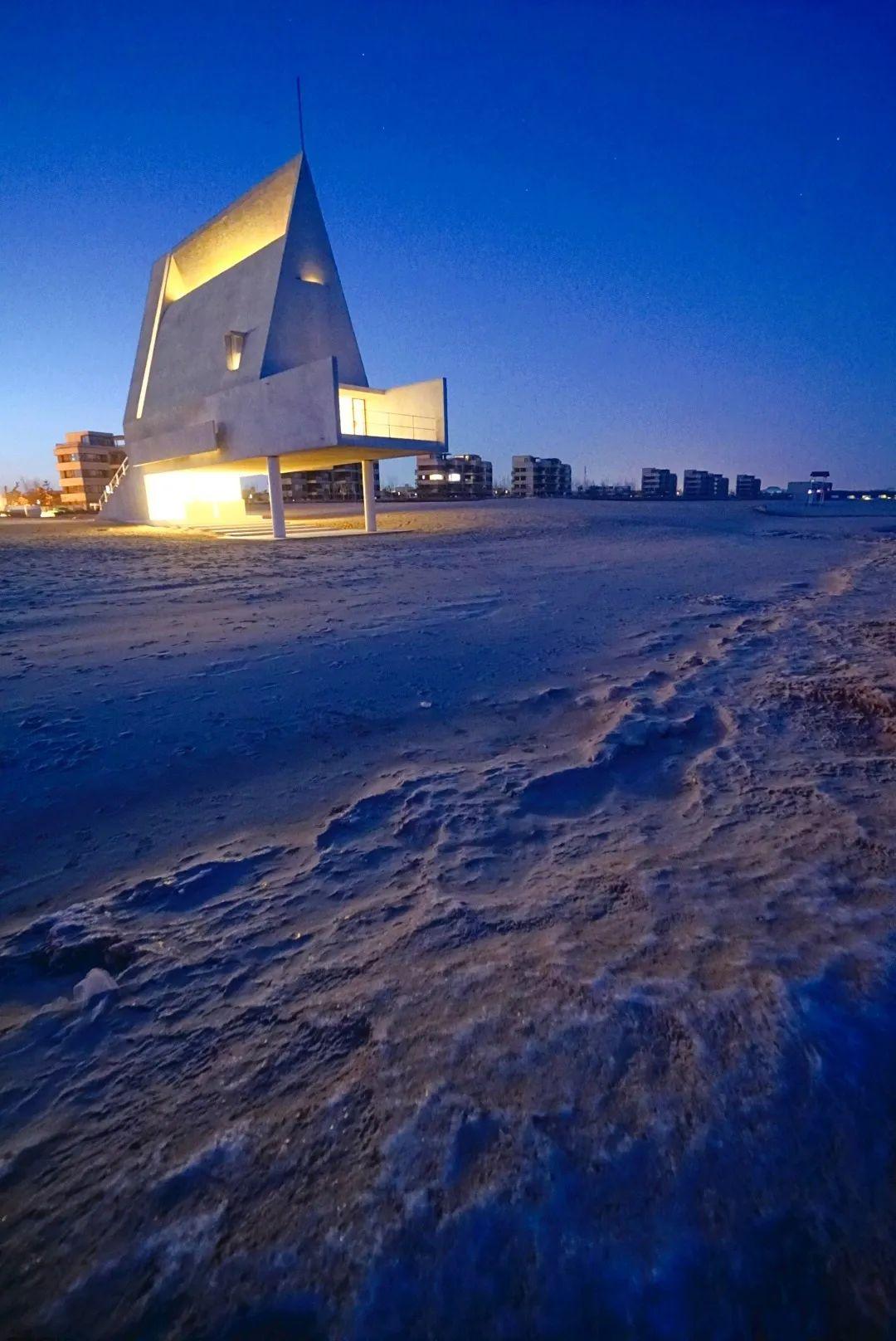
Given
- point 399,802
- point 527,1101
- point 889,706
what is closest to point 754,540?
point 889,706

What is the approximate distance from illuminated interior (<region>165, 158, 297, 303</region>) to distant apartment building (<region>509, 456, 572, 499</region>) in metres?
64.8

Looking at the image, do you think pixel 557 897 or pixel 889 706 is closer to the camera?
pixel 557 897

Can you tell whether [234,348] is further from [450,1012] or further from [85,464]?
[85,464]

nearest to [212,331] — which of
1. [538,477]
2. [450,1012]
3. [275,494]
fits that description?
[275,494]

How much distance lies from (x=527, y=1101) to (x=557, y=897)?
771 mm

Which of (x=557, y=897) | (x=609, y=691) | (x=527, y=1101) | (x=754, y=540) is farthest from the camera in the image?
(x=754, y=540)

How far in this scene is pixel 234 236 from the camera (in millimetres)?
19766

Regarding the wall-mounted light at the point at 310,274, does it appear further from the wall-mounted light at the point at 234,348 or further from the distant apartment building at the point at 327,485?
the distant apartment building at the point at 327,485

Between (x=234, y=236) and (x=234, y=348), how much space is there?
5559 mm

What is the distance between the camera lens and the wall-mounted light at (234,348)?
1759cm

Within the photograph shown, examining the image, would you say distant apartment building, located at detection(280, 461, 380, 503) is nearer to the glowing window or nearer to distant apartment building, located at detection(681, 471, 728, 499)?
the glowing window

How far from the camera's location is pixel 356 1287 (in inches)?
41.6

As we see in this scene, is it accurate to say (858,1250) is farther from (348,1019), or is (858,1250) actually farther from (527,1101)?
(348,1019)

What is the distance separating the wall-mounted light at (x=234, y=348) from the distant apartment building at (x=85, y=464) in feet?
128
